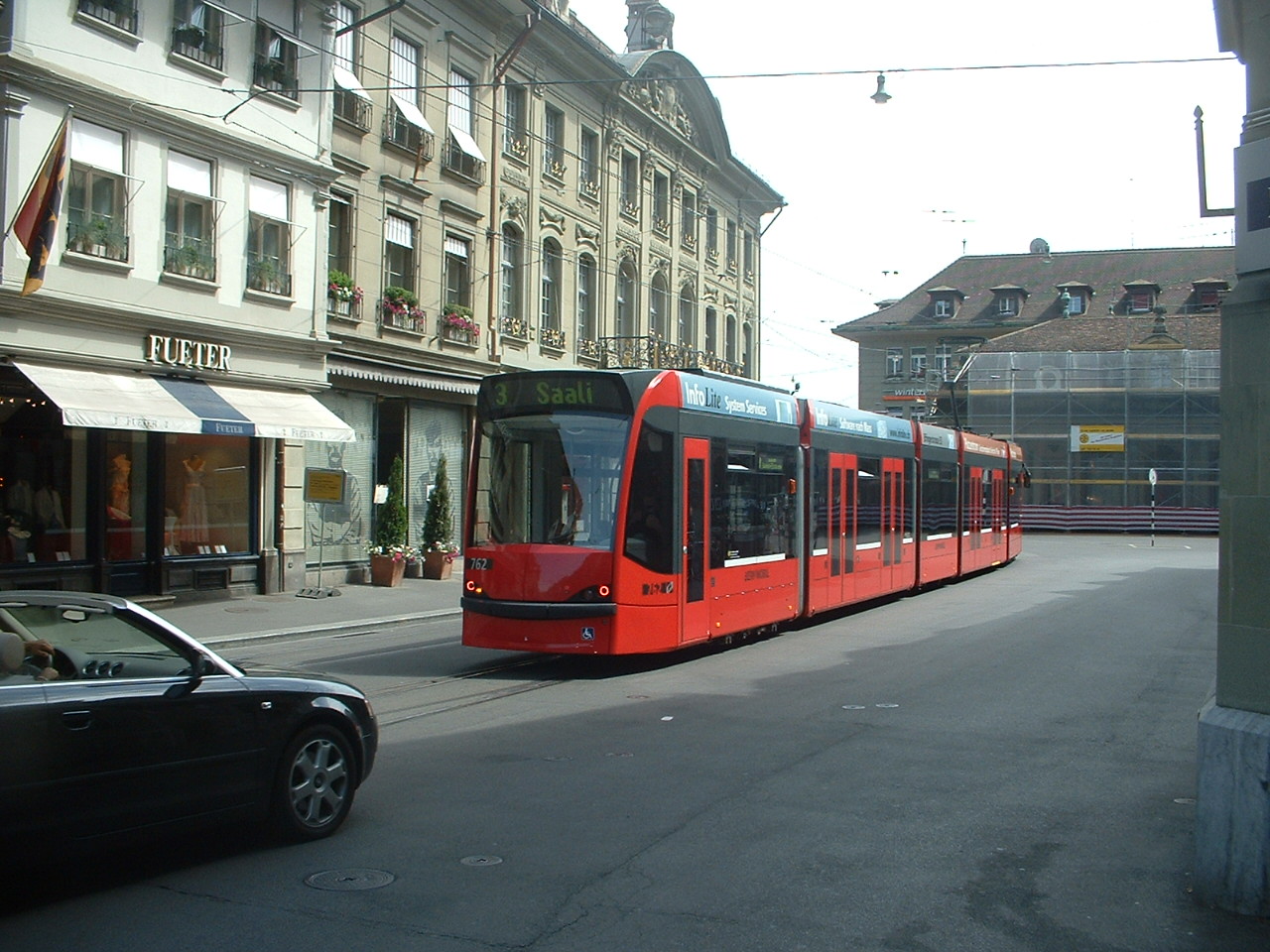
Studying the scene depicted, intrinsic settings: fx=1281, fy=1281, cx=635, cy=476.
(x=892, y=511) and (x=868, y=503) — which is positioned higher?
(x=868, y=503)

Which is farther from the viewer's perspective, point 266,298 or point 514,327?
point 514,327

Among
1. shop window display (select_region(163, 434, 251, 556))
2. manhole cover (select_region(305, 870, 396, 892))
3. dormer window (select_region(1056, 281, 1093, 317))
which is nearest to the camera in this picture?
manhole cover (select_region(305, 870, 396, 892))

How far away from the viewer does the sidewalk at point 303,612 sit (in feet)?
57.4

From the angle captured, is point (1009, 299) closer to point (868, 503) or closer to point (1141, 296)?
point (1141, 296)

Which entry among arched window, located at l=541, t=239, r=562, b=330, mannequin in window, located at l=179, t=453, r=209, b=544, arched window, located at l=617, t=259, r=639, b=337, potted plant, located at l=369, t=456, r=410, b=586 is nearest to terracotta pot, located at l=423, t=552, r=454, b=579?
potted plant, located at l=369, t=456, r=410, b=586

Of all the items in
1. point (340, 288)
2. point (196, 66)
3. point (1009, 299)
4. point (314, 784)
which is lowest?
point (314, 784)

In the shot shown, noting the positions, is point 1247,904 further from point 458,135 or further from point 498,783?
point 458,135

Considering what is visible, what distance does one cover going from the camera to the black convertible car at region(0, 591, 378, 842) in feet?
17.5

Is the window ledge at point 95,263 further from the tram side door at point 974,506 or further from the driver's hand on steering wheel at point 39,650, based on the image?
the tram side door at point 974,506

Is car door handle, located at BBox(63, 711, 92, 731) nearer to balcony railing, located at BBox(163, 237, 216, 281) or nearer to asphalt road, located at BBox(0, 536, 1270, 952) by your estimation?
asphalt road, located at BBox(0, 536, 1270, 952)

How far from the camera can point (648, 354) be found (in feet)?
123

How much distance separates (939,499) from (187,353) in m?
13.9

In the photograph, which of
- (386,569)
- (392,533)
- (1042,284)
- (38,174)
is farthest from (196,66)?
(1042,284)

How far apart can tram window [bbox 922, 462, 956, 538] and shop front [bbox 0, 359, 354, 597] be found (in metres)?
10.5
